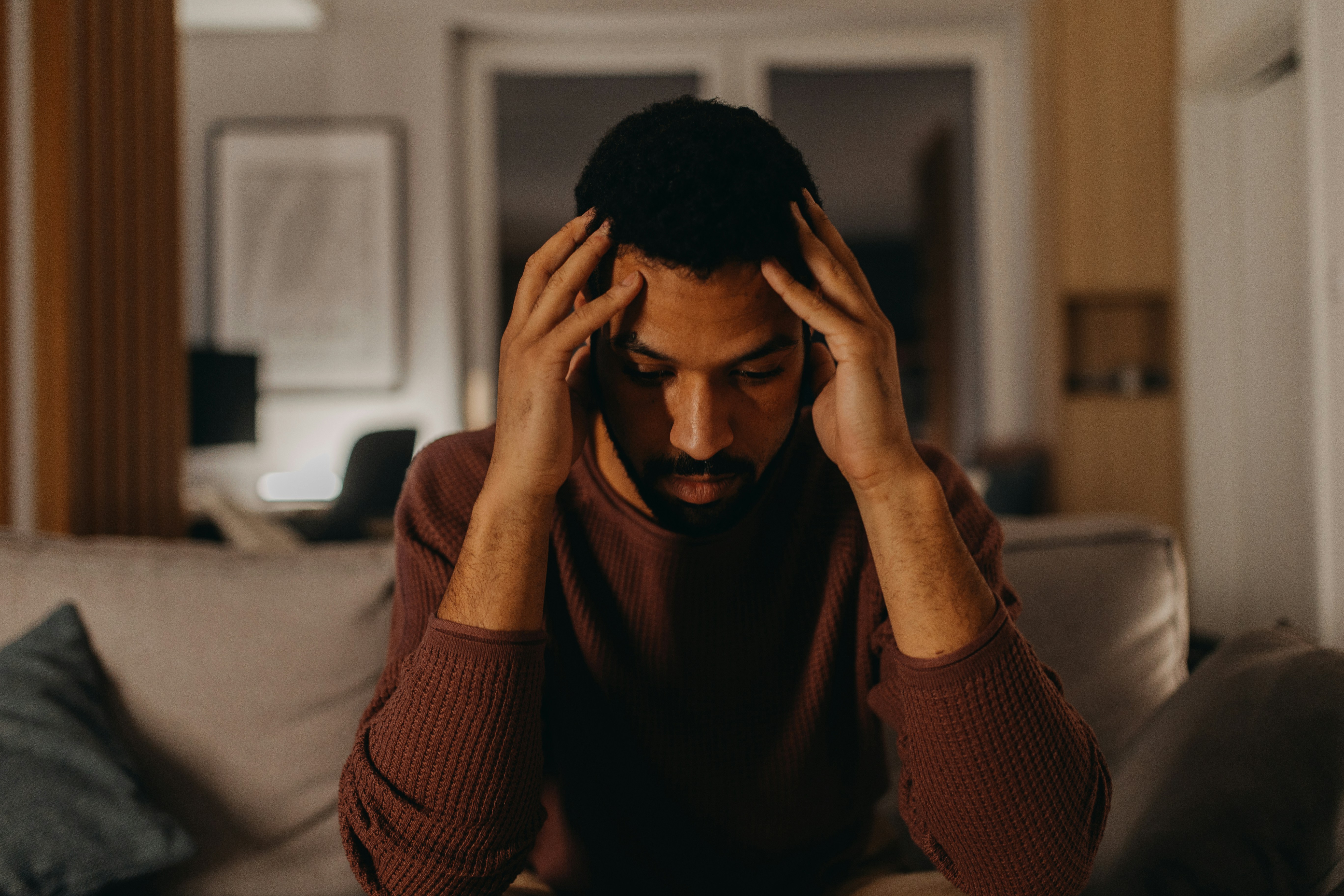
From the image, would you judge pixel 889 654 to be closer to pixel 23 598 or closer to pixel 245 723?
pixel 245 723

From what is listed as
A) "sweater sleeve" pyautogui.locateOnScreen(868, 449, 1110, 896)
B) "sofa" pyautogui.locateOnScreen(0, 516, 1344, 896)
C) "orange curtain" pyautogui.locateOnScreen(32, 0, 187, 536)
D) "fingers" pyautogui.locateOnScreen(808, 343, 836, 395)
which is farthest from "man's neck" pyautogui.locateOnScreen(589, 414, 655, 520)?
"orange curtain" pyautogui.locateOnScreen(32, 0, 187, 536)

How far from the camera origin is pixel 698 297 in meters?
0.86

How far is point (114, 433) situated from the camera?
1.90 metres

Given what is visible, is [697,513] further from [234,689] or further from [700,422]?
[234,689]

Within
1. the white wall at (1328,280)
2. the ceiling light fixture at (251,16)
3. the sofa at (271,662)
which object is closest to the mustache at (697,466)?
the sofa at (271,662)

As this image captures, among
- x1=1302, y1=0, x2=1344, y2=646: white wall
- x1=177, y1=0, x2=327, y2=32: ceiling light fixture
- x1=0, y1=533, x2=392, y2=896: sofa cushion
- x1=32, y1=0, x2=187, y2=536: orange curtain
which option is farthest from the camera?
x1=177, y1=0, x2=327, y2=32: ceiling light fixture

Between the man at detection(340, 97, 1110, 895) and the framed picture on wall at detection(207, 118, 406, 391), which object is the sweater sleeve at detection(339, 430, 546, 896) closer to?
the man at detection(340, 97, 1110, 895)

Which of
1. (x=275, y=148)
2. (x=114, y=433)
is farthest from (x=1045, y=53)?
(x=114, y=433)

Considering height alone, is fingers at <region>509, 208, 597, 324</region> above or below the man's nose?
above

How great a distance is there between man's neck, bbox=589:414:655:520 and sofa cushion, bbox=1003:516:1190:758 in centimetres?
62

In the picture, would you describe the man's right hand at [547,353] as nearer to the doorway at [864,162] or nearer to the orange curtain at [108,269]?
the orange curtain at [108,269]

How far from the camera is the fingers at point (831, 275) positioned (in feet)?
2.86

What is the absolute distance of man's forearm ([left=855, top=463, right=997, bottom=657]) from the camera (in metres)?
0.85

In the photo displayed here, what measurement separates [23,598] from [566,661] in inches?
31.9
